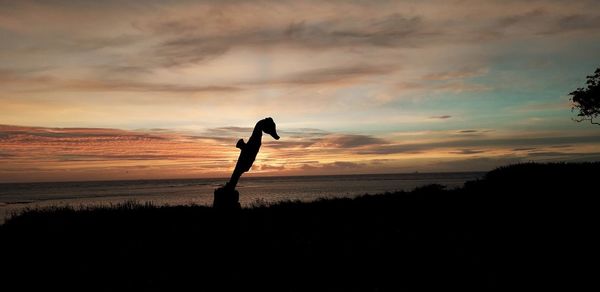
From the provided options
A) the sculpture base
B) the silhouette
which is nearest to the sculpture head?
the silhouette

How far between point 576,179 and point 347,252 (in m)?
15.5

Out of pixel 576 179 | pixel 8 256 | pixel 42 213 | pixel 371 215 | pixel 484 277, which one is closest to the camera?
pixel 484 277

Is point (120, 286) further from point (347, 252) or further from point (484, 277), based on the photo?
point (484, 277)

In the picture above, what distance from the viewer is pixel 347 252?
10984 mm

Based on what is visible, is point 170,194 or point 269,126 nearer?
point 269,126

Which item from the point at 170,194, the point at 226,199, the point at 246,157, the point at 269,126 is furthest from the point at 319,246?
the point at 170,194

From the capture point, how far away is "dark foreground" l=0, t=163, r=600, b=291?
8.96 meters

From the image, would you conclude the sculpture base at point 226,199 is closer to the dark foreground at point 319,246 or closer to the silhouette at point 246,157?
the silhouette at point 246,157

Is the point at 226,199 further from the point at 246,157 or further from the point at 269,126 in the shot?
the point at 269,126

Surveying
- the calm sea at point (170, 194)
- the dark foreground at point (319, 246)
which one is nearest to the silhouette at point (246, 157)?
the dark foreground at point (319, 246)

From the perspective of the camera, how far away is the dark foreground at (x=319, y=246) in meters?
8.96

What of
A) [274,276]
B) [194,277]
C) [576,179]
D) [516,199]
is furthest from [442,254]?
[576,179]

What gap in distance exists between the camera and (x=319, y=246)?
460 inches

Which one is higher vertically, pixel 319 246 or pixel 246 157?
pixel 246 157
